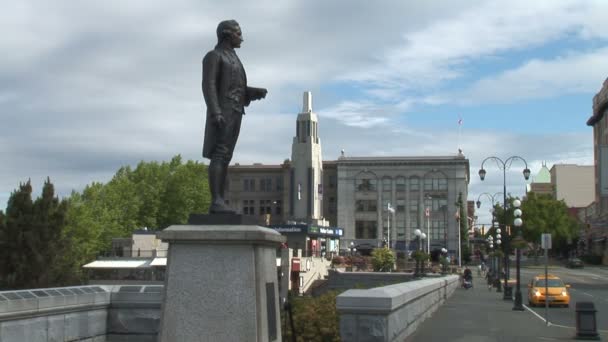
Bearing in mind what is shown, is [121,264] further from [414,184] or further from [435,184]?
[435,184]

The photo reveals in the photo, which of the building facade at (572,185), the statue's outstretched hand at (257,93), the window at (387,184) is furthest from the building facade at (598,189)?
the statue's outstretched hand at (257,93)

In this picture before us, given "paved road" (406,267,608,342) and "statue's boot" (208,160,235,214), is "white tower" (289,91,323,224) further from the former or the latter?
"statue's boot" (208,160,235,214)

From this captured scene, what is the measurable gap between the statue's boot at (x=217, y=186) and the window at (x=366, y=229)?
104 metres

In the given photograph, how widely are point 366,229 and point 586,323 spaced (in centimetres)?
9587

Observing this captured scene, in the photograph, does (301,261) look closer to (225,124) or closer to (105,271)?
(105,271)

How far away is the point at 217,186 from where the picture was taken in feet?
34.4

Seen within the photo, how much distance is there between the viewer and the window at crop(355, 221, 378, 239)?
114 meters

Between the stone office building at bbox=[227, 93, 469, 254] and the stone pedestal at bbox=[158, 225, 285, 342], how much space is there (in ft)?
309

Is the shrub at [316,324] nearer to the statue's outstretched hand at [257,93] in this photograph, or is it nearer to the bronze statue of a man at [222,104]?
the bronze statue of a man at [222,104]

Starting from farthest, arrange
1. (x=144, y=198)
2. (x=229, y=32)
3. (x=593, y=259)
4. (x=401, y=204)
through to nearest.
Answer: (x=401, y=204) < (x=593, y=259) < (x=144, y=198) < (x=229, y=32)

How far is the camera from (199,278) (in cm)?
973

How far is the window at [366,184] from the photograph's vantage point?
114 metres

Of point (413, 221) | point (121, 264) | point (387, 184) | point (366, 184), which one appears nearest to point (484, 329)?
point (121, 264)

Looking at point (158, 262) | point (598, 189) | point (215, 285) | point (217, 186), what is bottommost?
point (158, 262)
